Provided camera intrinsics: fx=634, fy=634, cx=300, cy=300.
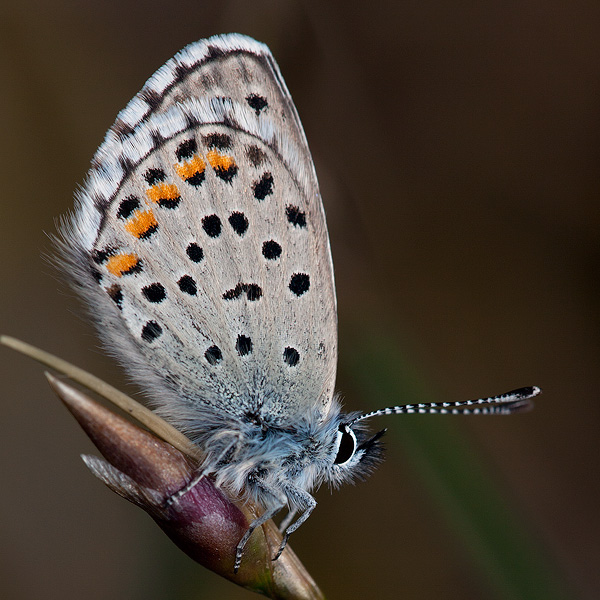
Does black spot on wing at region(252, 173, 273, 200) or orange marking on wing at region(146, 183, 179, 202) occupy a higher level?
black spot on wing at region(252, 173, 273, 200)

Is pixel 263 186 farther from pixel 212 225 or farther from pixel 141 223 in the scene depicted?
pixel 141 223

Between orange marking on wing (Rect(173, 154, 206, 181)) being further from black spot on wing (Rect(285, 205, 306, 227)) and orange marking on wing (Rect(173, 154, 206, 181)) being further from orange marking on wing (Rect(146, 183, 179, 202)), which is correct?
black spot on wing (Rect(285, 205, 306, 227))

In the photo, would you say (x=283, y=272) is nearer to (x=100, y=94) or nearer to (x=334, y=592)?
(x=334, y=592)

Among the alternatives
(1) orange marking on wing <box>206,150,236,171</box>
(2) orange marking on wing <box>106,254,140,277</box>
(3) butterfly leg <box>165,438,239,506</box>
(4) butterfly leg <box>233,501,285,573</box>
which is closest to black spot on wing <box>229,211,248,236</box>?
(1) orange marking on wing <box>206,150,236,171</box>

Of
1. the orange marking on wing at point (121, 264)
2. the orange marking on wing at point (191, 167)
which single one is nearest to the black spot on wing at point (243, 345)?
the orange marking on wing at point (121, 264)

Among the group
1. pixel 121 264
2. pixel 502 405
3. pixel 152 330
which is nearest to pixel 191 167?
pixel 121 264

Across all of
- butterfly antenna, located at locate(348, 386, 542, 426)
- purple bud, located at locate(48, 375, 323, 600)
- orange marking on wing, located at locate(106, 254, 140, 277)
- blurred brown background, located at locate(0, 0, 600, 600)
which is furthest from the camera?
blurred brown background, located at locate(0, 0, 600, 600)
